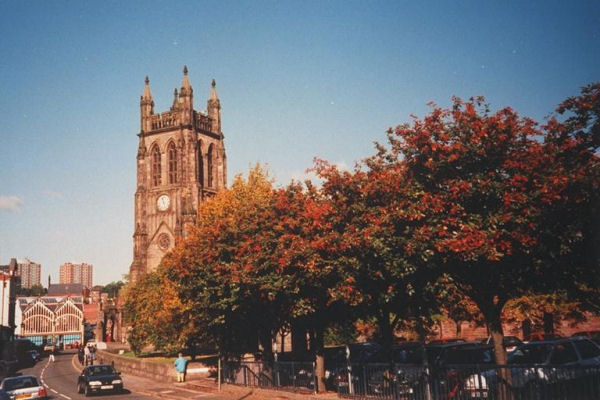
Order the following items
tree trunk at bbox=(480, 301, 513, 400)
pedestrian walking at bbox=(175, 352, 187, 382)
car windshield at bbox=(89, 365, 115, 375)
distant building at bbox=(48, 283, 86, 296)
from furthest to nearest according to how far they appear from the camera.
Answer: distant building at bbox=(48, 283, 86, 296)
pedestrian walking at bbox=(175, 352, 187, 382)
car windshield at bbox=(89, 365, 115, 375)
tree trunk at bbox=(480, 301, 513, 400)

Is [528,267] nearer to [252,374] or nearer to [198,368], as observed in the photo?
[252,374]

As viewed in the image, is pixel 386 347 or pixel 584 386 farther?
pixel 386 347

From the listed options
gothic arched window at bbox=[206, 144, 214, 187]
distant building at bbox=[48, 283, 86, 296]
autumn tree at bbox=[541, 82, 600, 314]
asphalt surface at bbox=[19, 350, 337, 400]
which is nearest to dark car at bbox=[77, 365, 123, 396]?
asphalt surface at bbox=[19, 350, 337, 400]

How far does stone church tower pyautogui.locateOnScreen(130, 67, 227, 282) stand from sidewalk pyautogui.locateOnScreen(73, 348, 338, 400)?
43.8 meters

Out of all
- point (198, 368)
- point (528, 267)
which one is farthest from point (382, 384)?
point (198, 368)

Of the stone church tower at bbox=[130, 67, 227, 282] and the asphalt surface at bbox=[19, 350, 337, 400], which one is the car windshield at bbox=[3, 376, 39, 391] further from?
the stone church tower at bbox=[130, 67, 227, 282]

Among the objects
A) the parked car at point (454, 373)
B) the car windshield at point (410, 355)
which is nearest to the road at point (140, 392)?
the car windshield at point (410, 355)

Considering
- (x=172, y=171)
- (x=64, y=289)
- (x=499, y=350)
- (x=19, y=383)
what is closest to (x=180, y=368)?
(x=19, y=383)

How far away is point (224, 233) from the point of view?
83.7ft

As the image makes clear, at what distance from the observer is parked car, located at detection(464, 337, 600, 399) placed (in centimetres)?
1348

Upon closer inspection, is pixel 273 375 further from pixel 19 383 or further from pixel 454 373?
pixel 19 383

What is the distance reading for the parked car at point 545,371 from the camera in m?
13.5

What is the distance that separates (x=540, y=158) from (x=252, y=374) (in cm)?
1677

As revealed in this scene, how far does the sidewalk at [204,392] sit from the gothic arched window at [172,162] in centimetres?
4990
